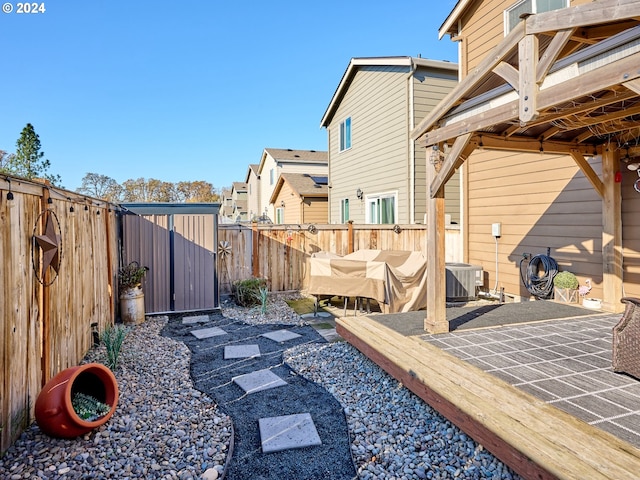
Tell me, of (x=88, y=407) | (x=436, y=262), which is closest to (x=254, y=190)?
(x=436, y=262)

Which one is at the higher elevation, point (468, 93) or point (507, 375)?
point (468, 93)

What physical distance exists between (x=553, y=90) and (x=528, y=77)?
0.23 m

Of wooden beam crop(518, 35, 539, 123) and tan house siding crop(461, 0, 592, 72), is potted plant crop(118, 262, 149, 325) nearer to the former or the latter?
wooden beam crop(518, 35, 539, 123)

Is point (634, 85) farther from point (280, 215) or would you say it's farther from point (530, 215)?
point (280, 215)

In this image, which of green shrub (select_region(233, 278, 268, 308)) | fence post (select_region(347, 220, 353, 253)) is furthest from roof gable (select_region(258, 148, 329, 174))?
green shrub (select_region(233, 278, 268, 308))

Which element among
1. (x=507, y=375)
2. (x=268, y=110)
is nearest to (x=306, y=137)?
(x=268, y=110)

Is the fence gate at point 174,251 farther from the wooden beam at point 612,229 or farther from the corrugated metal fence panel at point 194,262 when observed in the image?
the wooden beam at point 612,229

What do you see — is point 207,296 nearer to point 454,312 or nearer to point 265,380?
point 265,380

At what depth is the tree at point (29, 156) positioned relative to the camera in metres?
9.40

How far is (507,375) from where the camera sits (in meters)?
2.95

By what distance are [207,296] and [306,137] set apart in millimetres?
26110

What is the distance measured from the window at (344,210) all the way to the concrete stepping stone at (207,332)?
25.9 ft

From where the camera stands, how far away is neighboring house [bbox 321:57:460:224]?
9477 millimetres

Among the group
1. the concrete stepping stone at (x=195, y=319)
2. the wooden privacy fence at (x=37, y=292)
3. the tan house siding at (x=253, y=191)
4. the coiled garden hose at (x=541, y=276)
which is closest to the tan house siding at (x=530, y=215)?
the coiled garden hose at (x=541, y=276)
